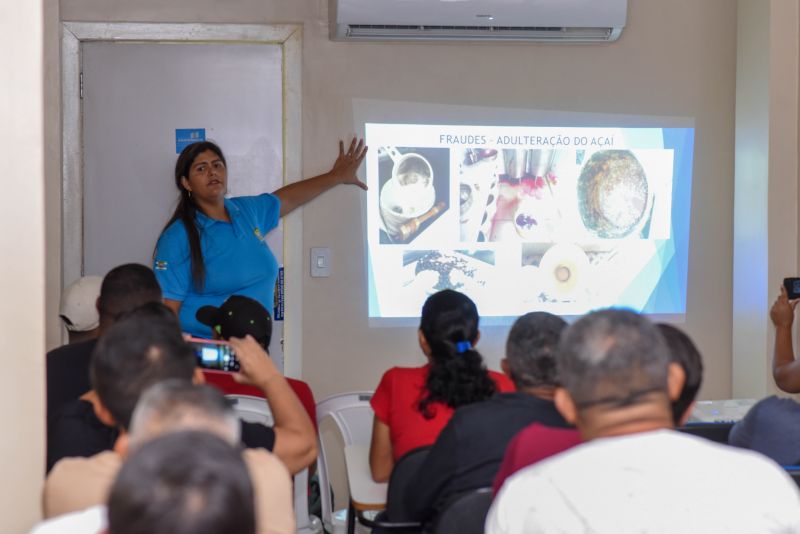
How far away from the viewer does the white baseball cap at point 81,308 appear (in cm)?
316

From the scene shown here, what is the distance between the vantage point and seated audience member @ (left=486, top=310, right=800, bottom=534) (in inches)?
60.4

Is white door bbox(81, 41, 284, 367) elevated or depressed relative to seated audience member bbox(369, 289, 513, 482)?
elevated

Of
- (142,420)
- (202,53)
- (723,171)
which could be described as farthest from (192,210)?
(142,420)

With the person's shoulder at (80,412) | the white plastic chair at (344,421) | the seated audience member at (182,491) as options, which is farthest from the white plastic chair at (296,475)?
the seated audience member at (182,491)

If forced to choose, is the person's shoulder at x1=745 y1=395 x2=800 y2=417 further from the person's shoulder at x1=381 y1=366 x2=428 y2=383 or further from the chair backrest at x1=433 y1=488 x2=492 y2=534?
the person's shoulder at x1=381 y1=366 x2=428 y2=383

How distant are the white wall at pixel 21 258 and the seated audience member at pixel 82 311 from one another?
→ 957 millimetres

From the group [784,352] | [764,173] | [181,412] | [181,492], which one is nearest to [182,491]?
[181,492]

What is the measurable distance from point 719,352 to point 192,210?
2815 millimetres

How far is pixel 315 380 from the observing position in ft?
16.4

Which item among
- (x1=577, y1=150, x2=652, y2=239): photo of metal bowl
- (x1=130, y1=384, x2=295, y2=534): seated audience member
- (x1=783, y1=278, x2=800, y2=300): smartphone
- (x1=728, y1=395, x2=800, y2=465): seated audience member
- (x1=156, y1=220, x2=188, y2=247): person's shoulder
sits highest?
(x1=577, y1=150, x2=652, y2=239): photo of metal bowl

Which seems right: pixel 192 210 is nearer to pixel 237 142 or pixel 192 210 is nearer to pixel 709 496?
pixel 237 142

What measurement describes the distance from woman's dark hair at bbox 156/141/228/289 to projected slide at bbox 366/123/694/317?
2.96 feet

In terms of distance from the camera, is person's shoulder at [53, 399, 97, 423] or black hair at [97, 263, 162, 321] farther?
black hair at [97, 263, 162, 321]

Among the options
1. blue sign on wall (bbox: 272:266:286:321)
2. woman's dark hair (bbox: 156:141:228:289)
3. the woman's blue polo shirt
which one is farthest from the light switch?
woman's dark hair (bbox: 156:141:228:289)
